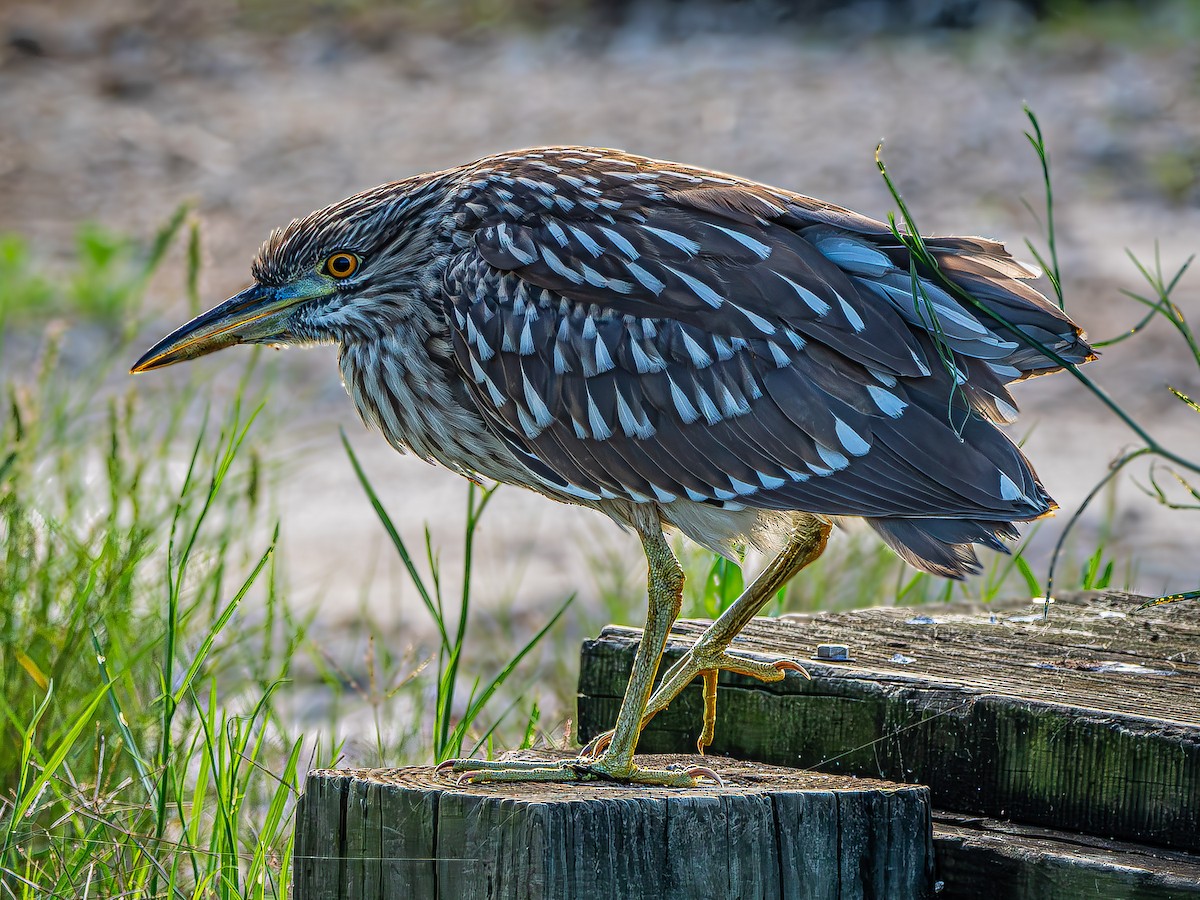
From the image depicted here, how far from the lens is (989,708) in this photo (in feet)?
9.14

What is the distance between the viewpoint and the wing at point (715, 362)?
10.3 ft

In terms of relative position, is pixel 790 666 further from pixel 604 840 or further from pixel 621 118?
pixel 621 118

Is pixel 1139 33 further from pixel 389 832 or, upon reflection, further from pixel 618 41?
pixel 389 832

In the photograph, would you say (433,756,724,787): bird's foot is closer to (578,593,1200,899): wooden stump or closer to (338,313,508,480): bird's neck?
(578,593,1200,899): wooden stump

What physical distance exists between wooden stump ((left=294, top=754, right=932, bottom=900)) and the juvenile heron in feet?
1.35

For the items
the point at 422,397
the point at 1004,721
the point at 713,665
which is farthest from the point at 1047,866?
the point at 422,397

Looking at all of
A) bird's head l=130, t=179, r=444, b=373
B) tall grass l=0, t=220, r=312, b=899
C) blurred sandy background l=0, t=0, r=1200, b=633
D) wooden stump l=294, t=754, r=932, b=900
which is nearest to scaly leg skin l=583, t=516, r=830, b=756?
wooden stump l=294, t=754, r=932, b=900

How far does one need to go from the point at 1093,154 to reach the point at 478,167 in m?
10.2

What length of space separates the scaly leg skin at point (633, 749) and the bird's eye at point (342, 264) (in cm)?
110

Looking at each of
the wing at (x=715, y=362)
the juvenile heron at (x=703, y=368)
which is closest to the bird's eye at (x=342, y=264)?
the juvenile heron at (x=703, y=368)

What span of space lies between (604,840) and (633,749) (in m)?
0.53

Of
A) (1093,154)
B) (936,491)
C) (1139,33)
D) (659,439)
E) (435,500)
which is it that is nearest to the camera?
(936,491)

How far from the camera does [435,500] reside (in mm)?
8531

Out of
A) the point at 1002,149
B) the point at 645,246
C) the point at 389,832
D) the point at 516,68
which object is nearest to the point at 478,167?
the point at 645,246
